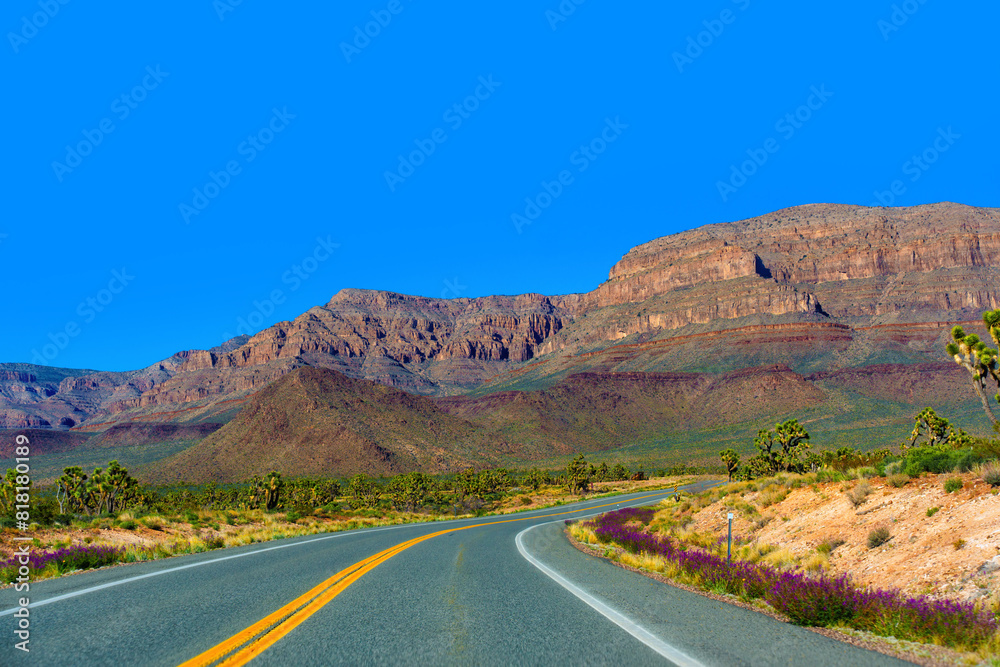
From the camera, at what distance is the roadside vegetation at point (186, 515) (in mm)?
14659

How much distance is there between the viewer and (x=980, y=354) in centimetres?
2444

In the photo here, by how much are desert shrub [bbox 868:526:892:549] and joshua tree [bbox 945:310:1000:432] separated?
14.0 m

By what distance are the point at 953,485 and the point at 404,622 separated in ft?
37.6

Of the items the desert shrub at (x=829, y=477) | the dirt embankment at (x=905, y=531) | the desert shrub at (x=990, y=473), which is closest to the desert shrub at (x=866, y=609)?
the dirt embankment at (x=905, y=531)

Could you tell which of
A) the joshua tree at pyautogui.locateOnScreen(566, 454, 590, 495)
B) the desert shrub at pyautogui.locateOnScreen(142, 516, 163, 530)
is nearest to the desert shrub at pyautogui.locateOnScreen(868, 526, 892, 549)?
the desert shrub at pyautogui.locateOnScreen(142, 516, 163, 530)

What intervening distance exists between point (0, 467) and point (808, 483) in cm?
19312

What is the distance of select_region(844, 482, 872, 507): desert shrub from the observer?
15.0 metres

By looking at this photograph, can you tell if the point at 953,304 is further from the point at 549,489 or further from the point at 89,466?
the point at 89,466

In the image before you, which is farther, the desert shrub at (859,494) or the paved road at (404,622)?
the desert shrub at (859,494)

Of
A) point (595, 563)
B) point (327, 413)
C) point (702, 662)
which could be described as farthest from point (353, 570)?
point (327, 413)

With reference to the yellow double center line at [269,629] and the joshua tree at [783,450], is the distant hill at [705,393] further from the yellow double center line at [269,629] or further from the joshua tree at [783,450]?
the yellow double center line at [269,629]

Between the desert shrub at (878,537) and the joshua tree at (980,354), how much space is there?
13982mm

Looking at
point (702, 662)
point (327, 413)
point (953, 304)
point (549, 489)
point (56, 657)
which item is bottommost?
point (549, 489)

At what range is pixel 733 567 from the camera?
10.4m
